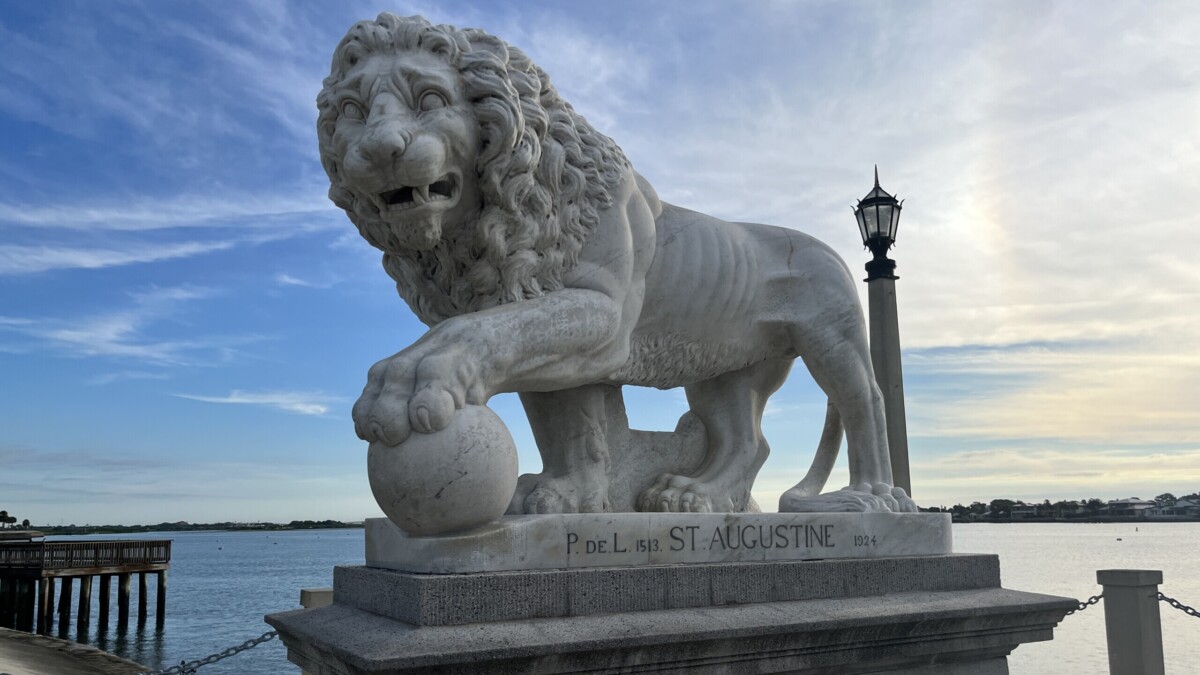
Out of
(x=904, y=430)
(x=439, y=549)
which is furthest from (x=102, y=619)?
(x=439, y=549)

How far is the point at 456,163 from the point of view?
11.7ft

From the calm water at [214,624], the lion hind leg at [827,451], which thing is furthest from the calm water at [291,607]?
the lion hind leg at [827,451]

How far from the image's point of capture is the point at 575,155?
12.8ft

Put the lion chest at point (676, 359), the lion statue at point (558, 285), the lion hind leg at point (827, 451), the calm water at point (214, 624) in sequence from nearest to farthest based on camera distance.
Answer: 1. the lion statue at point (558, 285)
2. the lion chest at point (676, 359)
3. the lion hind leg at point (827, 451)
4. the calm water at point (214, 624)

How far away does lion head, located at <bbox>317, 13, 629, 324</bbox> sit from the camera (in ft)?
11.3

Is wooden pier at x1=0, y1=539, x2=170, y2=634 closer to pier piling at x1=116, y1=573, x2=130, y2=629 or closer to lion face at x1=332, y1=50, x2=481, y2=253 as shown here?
pier piling at x1=116, y1=573, x2=130, y2=629

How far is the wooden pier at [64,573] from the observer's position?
33.6 m

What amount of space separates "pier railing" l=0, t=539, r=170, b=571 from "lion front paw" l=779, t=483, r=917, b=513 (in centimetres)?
3606

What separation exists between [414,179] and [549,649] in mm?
1652

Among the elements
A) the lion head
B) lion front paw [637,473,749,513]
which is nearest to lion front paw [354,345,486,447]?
the lion head

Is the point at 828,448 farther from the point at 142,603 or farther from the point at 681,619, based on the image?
the point at 142,603

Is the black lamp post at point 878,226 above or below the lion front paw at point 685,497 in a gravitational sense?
above

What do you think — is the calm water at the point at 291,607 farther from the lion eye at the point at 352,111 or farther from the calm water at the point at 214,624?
the lion eye at the point at 352,111

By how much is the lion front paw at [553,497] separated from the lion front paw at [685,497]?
0.65 feet
